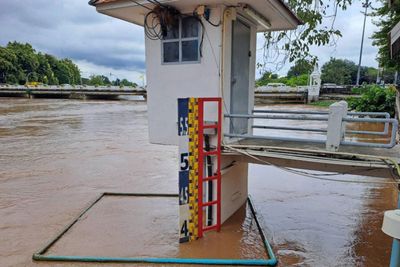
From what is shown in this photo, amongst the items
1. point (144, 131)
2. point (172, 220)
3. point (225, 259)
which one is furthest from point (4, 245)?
point (144, 131)

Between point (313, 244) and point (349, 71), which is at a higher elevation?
point (349, 71)

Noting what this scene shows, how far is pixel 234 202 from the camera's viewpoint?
651cm

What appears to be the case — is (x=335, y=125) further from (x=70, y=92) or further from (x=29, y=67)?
(x=29, y=67)

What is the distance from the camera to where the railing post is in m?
4.10

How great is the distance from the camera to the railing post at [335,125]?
161 inches

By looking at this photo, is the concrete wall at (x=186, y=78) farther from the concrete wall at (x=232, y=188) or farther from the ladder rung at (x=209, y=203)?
the ladder rung at (x=209, y=203)

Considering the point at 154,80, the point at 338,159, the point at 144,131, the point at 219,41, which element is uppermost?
the point at 219,41

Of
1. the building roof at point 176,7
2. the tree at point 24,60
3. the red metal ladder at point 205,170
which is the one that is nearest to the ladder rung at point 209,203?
the red metal ladder at point 205,170

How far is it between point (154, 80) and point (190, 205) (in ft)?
7.59

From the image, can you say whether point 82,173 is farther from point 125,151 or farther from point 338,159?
point 338,159

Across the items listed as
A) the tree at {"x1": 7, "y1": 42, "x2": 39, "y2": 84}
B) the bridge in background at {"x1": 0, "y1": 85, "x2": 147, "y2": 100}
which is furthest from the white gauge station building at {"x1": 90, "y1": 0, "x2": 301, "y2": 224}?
the tree at {"x1": 7, "y1": 42, "x2": 39, "y2": 84}

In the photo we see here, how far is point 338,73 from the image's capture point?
177 ft

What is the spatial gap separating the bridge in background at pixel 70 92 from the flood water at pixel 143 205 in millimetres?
34491

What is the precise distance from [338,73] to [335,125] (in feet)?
183
